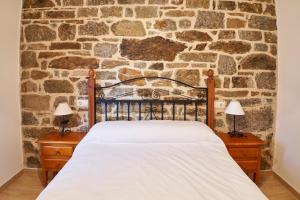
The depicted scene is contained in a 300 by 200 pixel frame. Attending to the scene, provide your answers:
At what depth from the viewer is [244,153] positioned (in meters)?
2.67

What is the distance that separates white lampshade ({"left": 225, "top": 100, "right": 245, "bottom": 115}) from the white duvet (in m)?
0.43

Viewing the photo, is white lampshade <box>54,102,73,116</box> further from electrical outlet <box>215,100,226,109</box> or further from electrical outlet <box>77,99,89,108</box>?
electrical outlet <box>215,100,226,109</box>

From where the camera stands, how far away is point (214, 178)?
5.38 feet

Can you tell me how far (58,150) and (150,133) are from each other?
1.05 metres

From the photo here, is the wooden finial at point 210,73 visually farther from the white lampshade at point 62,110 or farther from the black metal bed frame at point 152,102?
the white lampshade at point 62,110

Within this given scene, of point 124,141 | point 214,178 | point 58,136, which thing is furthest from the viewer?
point 58,136

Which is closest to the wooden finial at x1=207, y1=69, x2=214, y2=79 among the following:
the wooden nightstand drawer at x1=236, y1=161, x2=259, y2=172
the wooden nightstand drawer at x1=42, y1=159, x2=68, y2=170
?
the wooden nightstand drawer at x1=236, y1=161, x2=259, y2=172

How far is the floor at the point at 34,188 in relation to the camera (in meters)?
2.63

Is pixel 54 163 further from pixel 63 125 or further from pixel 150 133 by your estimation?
pixel 150 133
